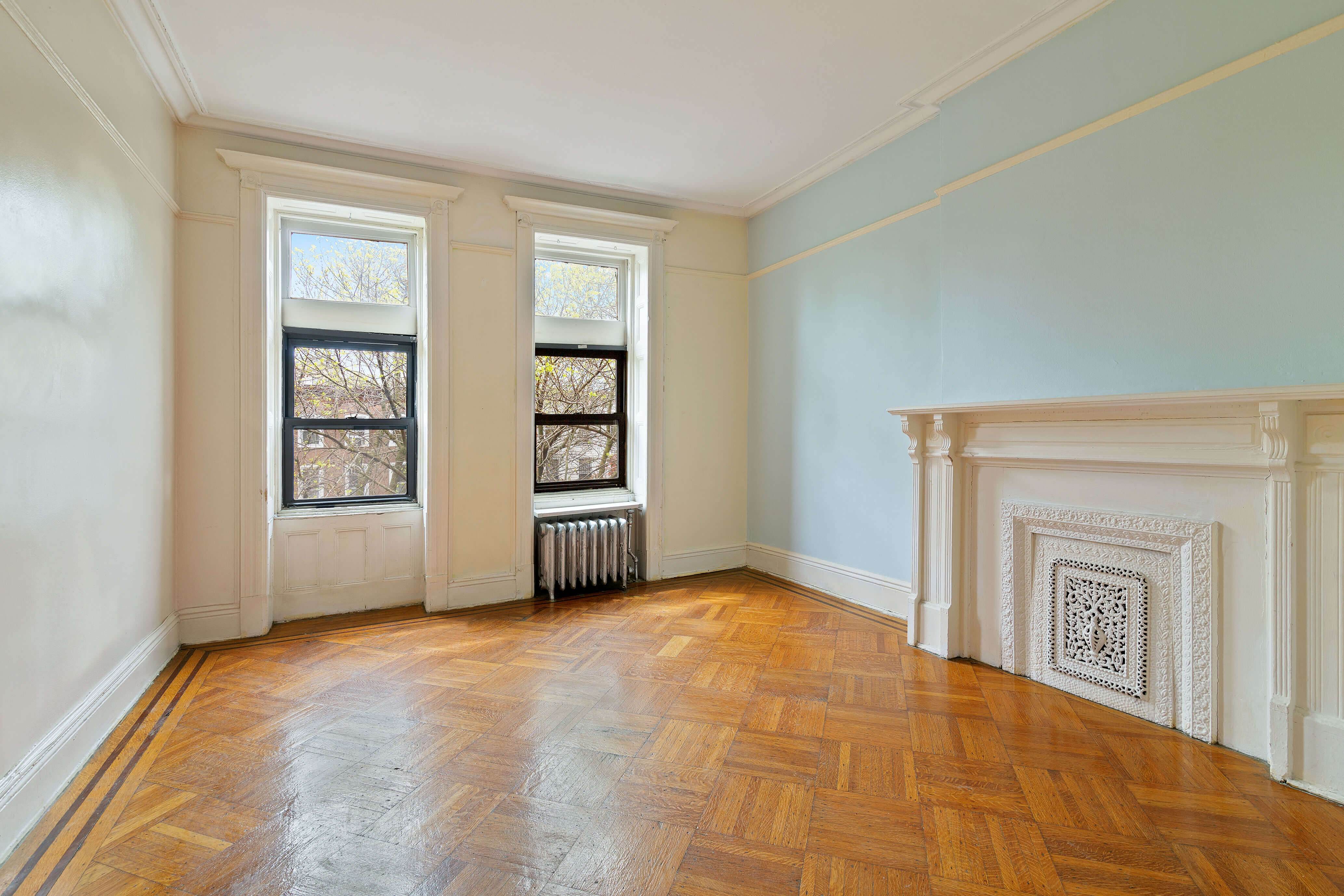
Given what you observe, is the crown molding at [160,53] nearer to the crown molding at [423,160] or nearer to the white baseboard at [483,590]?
the crown molding at [423,160]

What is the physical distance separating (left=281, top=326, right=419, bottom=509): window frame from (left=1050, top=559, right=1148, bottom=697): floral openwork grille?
157 inches

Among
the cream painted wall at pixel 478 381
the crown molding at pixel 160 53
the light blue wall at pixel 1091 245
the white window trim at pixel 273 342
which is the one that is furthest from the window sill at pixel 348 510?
the light blue wall at pixel 1091 245

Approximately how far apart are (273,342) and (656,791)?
359 centimetres

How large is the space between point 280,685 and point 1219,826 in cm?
376

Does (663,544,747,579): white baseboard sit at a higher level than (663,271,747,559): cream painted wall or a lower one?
lower

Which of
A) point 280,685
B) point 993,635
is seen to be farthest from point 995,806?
point 280,685

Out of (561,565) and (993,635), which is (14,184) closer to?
(561,565)

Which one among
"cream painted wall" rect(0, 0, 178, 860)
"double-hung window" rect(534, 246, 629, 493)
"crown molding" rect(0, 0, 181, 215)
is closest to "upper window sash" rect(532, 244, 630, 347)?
"double-hung window" rect(534, 246, 629, 493)

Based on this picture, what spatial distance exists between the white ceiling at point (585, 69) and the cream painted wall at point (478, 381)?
0.40 meters

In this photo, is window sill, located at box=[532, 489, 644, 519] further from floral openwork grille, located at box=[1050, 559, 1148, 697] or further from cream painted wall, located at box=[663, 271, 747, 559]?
floral openwork grille, located at box=[1050, 559, 1148, 697]

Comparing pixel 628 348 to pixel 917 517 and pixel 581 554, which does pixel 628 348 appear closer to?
pixel 581 554

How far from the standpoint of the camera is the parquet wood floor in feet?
5.61

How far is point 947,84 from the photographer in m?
3.30

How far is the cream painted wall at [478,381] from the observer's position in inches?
141
